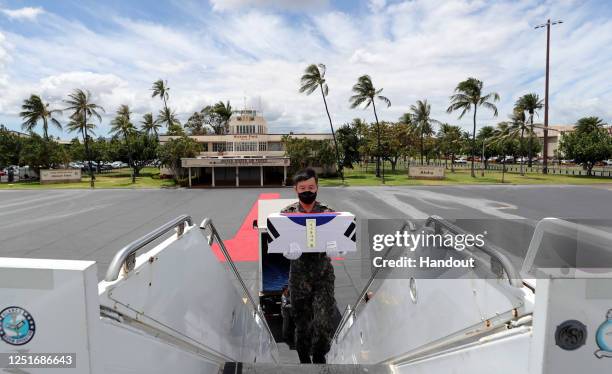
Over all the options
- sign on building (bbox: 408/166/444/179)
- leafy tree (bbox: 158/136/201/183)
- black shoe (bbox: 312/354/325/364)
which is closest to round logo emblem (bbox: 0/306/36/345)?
black shoe (bbox: 312/354/325/364)

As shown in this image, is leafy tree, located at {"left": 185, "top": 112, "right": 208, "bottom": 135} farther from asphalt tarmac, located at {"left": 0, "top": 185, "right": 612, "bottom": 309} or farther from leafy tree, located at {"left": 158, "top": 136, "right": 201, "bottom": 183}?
asphalt tarmac, located at {"left": 0, "top": 185, "right": 612, "bottom": 309}

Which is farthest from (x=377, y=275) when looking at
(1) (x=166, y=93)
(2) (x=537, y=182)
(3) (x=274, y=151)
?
(1) (x=166, y=93)

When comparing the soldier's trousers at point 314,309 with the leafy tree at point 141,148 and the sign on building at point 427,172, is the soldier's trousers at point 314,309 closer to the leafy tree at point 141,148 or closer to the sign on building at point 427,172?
the sign on building at point 427,172

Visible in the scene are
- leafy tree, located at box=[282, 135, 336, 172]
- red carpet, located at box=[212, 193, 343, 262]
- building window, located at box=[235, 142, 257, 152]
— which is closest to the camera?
red carpet, located at box=[212, 193, 343, 262]

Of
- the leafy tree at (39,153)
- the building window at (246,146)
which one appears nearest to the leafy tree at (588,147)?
the building window at (246,146)

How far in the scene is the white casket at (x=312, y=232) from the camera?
111 inches

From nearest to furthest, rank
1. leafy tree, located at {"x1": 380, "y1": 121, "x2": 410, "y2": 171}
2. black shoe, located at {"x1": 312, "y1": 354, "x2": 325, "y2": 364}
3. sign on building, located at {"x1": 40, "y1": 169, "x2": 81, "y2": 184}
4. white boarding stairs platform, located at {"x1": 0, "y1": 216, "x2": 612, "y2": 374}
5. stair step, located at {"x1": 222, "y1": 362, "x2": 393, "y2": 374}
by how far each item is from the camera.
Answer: white boarding stairs platform, located at {"x1": 0, "y1": 216, "x2": 612, "y2": 374}, stair step, located at {"x1": 222, "y1": 362, "x2": 393, "y2": 374}, black shoe, located at {"x1": 312, "y1": 354, "x2": 325, "y2": 364}, sign on building, located at {"x1": 40, "y1": 169, "x2": 81, "y2": 184}, leafy tree, located at {"x1": 380, "y1": 121, "x2": 410, "y2": 171}

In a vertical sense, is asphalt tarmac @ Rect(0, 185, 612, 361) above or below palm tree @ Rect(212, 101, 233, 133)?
below

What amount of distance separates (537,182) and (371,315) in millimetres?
36111

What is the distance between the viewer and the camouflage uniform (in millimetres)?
3449

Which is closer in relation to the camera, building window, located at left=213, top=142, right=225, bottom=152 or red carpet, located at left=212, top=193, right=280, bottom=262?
red carpet, located at left=212, top=193, right=280, bottom=262

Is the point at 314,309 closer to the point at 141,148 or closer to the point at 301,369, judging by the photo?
the point at 301,369

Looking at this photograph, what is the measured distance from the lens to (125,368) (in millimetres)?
1572

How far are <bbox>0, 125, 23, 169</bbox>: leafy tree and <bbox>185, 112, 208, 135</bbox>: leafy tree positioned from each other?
85.1 feet
